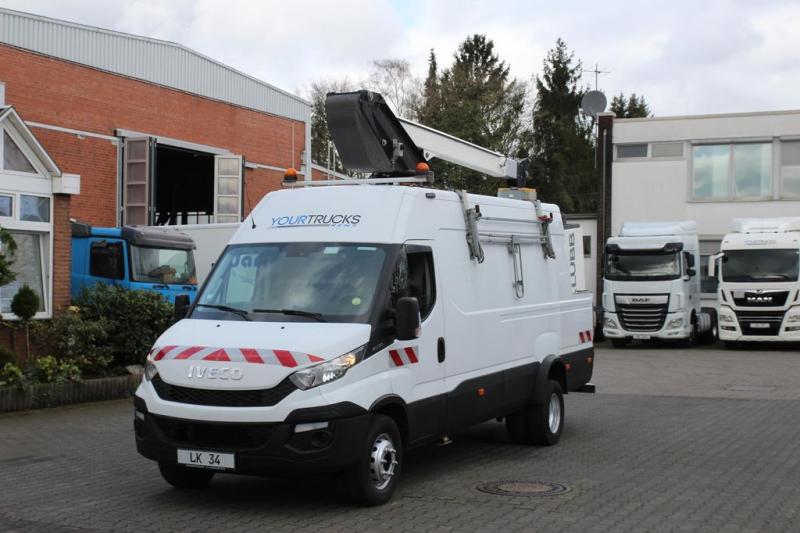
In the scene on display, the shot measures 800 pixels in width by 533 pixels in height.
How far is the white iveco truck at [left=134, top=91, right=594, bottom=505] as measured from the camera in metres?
7.36

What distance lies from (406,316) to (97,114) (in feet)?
71.4

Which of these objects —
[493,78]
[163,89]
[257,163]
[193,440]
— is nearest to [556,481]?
[193,440]

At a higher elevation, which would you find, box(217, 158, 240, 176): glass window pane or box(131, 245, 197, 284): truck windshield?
box(217, 158, 240, 176): glass window pane

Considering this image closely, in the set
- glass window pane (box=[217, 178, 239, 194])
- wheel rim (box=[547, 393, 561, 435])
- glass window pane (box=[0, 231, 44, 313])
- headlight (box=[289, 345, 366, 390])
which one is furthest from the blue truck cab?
headlight (box=[289, 345, 366, 390])

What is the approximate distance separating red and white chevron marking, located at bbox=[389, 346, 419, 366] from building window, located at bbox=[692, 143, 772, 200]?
92.7 ft

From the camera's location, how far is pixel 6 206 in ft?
49.8

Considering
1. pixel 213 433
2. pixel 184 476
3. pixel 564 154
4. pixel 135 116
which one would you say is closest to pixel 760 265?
pixel 135 116

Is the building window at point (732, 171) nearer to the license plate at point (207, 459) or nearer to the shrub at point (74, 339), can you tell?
the shrub at point (74, 339)

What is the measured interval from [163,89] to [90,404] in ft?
56.2

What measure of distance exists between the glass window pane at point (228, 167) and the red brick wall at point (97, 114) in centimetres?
105

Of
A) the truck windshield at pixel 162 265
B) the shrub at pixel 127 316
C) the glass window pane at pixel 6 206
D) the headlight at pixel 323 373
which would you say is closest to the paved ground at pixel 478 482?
the headlight at pixel 323 373

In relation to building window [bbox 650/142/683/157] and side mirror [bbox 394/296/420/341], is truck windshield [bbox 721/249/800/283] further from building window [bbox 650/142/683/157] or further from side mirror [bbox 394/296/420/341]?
side mirror [bbox 394/296/420/341]

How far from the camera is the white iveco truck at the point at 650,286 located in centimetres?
2744

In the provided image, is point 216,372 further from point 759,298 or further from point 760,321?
point 760,321
